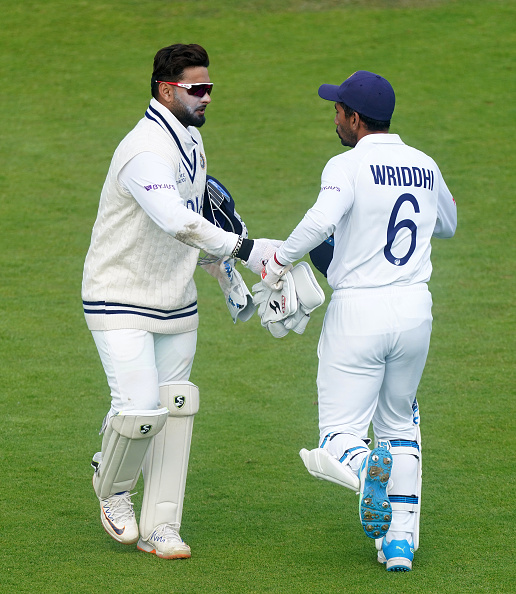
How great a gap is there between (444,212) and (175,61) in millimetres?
1310

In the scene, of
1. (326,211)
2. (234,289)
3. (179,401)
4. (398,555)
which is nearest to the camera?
(326,211)

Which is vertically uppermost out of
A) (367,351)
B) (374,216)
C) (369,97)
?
(369,97)

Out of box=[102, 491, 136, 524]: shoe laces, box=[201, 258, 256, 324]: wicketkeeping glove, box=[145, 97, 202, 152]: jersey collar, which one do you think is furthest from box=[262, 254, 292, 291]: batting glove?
box=[102, 491, 136, 524]: shoe laces

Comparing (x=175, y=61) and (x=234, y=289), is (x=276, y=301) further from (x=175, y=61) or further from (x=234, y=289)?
(x=175, y=61)

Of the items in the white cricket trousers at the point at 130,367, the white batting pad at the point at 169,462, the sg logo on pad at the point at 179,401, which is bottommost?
the white batting pad at the point at 169,462

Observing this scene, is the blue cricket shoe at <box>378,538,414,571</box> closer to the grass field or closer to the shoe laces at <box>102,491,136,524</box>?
the grass field

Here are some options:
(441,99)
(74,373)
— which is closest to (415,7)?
(441,99)

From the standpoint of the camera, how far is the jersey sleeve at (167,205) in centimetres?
396

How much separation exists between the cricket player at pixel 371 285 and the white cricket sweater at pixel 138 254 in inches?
18.4

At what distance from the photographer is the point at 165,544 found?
4270 mm

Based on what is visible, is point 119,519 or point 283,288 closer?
point 283,288

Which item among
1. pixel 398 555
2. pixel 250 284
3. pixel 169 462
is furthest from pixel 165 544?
pixel 250 284

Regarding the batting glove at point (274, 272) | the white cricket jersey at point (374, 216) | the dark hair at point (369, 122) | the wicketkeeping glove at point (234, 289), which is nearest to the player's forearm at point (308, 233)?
the white cricket jersey at point (374, 216)

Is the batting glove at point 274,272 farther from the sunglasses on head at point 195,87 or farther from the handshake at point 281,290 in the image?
the sunglasses on head at point 195,87
